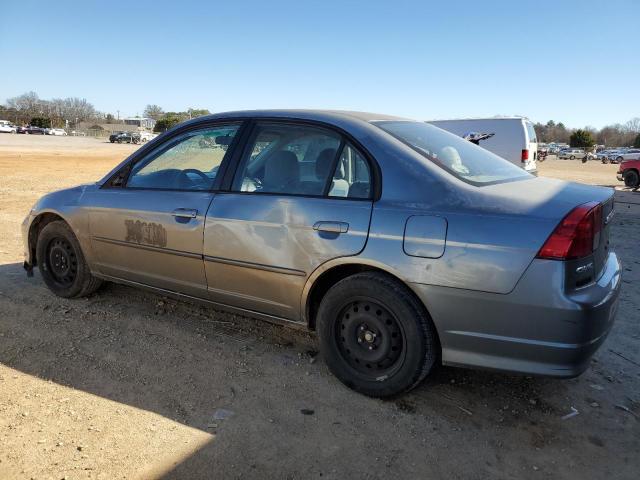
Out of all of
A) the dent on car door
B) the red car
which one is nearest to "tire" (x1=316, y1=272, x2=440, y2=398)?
the dent on car door

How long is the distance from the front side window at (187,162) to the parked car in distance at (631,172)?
1798cm

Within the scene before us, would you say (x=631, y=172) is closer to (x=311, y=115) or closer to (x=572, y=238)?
(x=311, y=115)

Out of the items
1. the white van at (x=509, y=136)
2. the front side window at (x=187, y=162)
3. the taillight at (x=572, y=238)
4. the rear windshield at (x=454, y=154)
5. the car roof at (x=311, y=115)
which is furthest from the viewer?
the white van at (x=509, y=136)

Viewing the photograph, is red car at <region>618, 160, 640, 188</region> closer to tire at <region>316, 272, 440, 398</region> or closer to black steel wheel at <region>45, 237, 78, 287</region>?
tire at <region>316, 272, 440, 398</region>

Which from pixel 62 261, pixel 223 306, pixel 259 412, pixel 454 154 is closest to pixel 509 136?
pixel 454 154

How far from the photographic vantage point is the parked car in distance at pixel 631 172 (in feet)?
57.1

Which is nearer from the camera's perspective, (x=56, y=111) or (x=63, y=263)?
(x=63, y=263)

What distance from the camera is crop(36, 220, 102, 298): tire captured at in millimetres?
4324

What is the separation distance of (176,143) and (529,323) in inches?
109

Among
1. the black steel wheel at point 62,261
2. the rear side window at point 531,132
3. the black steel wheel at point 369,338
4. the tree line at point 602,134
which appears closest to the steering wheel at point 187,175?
the black steel wheel at point 62,261

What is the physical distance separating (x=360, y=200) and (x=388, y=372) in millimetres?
1000

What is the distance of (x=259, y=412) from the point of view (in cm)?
283

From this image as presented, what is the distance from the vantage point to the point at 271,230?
315cm

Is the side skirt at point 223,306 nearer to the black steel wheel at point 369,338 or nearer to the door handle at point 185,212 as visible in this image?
the black steel wheel at point 369,338
